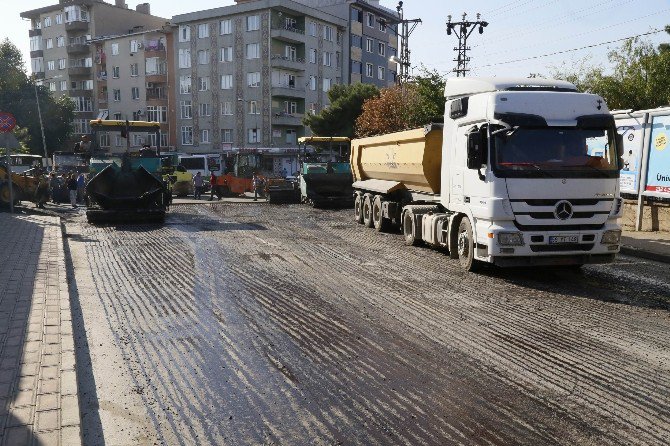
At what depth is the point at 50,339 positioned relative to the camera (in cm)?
586

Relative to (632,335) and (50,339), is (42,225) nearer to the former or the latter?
(50,339)

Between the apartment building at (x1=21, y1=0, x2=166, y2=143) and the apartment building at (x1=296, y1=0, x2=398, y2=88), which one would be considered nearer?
the apartment building at (x1=296, y1=0, x2=398, y2=88)

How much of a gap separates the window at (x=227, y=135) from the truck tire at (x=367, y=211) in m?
43.5

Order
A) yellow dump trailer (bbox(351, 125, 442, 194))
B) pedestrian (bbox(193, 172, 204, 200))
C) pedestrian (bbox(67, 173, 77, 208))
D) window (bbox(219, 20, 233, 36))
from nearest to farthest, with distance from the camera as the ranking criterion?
1. yellow dump trailer (bbox(351, 125, 442, 194))
2. pedestrian (bbox(67, 173, 77, 208))
3. pedestrian (bbox(193, 172, 204, 200))
4. window (bbox(219, 20, 233, 36))

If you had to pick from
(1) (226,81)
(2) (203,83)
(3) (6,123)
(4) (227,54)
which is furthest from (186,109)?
(3) (6,123)

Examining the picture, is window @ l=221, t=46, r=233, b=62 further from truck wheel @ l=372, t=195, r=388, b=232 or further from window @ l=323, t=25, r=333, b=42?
truck wheel @ l=372, t=195, r=388, b=232

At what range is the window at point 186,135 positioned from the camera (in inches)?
2437

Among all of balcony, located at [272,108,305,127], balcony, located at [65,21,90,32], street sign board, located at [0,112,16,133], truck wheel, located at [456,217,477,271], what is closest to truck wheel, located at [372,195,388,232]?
truck wheel, located at [456,217,477,271]

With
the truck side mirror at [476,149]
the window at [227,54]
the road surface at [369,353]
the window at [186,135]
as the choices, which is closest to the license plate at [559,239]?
the road surface at [369,353]

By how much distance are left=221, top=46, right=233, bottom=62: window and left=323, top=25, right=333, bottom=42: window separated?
34.8ft

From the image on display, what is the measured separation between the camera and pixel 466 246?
417 inches

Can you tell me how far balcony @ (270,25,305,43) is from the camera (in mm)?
56062

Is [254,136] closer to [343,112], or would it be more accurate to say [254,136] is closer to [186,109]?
[186,109]

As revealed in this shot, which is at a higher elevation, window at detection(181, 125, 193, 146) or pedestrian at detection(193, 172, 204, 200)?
window at detection(181, 125, 193, 146)
